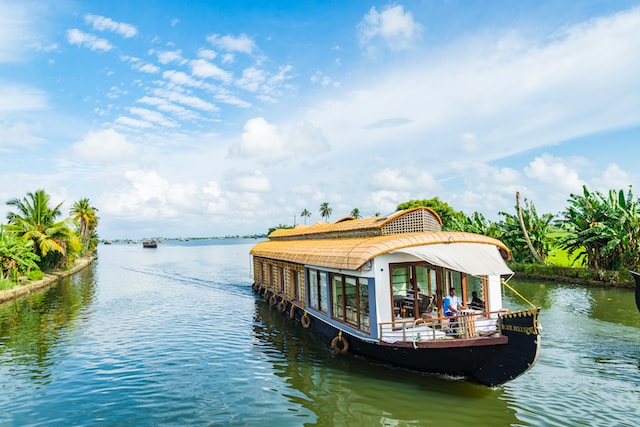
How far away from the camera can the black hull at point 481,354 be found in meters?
8.80

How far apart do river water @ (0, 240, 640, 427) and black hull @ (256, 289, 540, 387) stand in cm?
44

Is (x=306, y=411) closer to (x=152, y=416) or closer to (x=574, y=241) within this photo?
(x=152, y=416)

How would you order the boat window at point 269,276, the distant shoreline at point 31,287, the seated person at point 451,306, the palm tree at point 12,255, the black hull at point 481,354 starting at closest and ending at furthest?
the black hull at point 481,354
the seated person at point 451,306
the boat window at point 269,276
the distant shoreline at point 31,287
the palm tree at point 12,255

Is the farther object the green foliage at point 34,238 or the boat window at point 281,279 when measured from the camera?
the green foliage at point 34,238

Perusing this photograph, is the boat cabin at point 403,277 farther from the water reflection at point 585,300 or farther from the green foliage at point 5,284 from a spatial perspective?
the green foliage at point 5,284

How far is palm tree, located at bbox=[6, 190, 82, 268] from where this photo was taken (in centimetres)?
3353

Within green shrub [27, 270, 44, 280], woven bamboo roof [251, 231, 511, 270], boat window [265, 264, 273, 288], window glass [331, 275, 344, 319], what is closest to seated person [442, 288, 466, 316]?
woven bamboo roof [251, 231, 511, 270]

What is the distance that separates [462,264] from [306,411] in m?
5.09

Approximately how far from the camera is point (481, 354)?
9.50m

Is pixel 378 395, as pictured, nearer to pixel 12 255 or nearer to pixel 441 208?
pixel 12 255

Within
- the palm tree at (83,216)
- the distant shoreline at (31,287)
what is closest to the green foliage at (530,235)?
the distant shoreline at (31,287)

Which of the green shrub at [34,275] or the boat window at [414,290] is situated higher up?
the boat window at [414,290]

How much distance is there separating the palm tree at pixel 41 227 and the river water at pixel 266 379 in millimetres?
15517

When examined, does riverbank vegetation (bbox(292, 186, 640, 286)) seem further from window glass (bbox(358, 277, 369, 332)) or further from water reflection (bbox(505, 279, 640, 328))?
window glass (bbox(358, 277, 369, 332))
